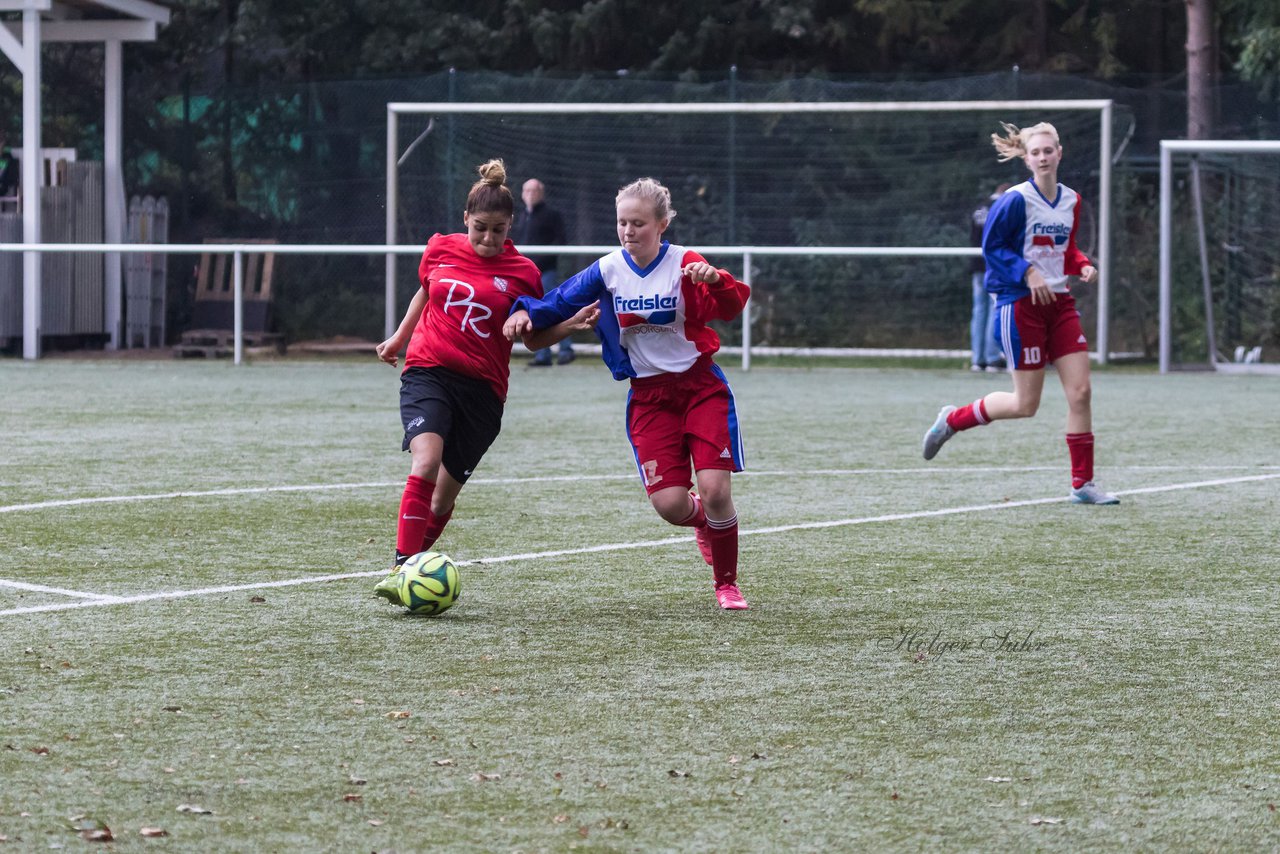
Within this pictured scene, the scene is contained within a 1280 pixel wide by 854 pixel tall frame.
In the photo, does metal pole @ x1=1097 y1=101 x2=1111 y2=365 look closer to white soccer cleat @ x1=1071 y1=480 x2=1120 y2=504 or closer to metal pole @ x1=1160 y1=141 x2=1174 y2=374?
metal pole @ x1=1160 y1=141 x2=1174 y2=374

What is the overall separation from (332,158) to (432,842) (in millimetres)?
18219

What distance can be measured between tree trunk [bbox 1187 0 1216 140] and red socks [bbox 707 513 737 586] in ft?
47.5

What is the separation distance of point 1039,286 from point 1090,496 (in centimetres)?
97

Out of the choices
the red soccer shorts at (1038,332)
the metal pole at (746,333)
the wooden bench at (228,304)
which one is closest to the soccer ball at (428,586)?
the red soccer shorts at (1038,332)

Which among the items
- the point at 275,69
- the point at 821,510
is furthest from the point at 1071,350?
the point at 275,69

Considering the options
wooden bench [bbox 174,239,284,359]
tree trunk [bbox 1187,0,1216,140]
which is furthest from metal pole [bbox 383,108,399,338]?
tree trunk [bbox 1187,0,1216,140]

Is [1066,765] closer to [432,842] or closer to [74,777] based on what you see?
[432,842]

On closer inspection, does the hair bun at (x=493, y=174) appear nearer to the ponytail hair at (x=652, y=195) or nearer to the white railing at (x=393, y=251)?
the ponytail hair at (x=652, y=195)

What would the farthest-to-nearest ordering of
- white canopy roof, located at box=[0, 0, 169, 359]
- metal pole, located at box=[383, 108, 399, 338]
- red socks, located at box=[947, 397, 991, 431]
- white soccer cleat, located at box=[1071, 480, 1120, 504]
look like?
white canopy roof, located at box=[0, 0, 169, 359] → metal pole, located at box=[383, 108, 399, 338] → red socks, located at box=[947, 397, 991, 431] → white soccer cleat, located at box=[1071, 480, 1120, 504]

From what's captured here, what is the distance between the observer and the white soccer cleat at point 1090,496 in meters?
8.78

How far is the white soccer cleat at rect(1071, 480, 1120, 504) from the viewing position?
28.8 feet

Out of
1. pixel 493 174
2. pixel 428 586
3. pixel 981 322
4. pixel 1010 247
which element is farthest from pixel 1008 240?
pixel 981 322

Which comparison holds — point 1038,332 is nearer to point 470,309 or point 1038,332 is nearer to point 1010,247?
point 1010,247

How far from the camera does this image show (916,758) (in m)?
4.20
